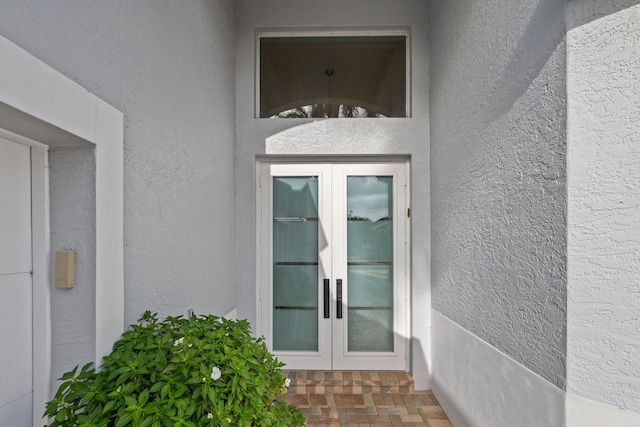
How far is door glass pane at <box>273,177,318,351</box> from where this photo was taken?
11.7 feet

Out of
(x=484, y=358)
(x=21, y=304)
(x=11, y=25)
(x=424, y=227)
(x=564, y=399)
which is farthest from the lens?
(x=424, y=227)

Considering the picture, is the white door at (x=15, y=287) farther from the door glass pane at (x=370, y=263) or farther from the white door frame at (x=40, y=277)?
the door glass pane at (x=370, y=263)

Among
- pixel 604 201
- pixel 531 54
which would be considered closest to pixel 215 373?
pixel 604 201

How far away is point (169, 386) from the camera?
3.97ft

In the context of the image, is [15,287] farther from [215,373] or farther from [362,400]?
[362,400]

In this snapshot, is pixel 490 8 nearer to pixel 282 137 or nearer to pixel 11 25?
pixel 282 137

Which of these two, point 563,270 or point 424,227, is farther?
point 424,227

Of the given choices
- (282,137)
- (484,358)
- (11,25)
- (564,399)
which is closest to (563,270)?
(564,399)

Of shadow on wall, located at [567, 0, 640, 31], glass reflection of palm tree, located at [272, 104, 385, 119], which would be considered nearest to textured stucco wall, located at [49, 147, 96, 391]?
shadow on wall, located at [567, 0, 640, 31]

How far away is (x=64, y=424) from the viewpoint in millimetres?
1126

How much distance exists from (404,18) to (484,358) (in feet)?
10.6

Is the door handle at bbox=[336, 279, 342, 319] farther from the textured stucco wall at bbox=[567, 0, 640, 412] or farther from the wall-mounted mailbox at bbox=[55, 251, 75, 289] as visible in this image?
the wall-mounted mailbox at bbox=[55, 251, 75, 289]

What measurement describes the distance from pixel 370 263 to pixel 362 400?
130cm

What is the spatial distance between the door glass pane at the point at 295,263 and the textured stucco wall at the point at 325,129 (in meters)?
0.27
